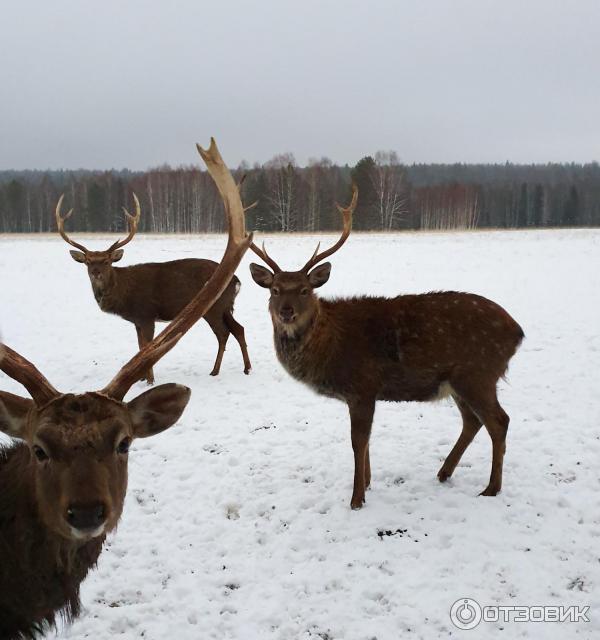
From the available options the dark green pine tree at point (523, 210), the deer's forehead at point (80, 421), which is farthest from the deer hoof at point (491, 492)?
the dark green pine tree at point (523, 210)

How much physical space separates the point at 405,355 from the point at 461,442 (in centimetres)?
102

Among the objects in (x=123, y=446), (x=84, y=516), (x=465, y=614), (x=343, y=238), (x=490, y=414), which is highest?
(x=343, y=238)

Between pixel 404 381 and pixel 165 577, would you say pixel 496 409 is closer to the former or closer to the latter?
pixel 404 381

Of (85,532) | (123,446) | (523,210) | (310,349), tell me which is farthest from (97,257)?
(523,210)

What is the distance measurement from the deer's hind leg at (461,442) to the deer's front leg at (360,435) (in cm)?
78

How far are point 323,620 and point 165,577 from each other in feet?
3.87

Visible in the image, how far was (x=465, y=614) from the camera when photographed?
3.44 meters

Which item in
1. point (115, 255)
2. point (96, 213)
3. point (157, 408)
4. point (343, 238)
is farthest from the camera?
point (96, 213)

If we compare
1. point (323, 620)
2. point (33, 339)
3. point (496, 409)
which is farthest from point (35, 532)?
point (33, 339)

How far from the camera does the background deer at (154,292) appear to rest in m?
8.62

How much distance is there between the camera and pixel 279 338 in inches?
207

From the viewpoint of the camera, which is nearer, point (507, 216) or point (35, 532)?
point (35, 532)

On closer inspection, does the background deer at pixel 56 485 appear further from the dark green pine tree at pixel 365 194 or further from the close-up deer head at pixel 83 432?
the dark green pine tree at pixel 365 194

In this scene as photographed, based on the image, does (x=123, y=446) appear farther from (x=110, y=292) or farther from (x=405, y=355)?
(x=110, y=292)
